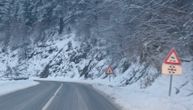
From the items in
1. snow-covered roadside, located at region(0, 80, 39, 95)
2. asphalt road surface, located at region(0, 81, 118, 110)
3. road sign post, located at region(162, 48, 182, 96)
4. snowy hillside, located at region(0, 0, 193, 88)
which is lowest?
snow-covered roadside, located at region(0, 80, 39, 95)

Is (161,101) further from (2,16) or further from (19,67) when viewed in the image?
(2,16)

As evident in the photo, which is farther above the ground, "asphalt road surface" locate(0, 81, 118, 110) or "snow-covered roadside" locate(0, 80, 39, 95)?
"asphalt road surface" locate(0, 81, 118, 110)

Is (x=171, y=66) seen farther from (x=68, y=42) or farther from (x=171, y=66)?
(x=68, y=42)

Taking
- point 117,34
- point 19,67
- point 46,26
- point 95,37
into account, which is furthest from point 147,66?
point 46,26

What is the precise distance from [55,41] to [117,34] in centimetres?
4507

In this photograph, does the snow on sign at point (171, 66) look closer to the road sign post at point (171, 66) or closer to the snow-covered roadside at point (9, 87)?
the road sign post at point (171, 66)

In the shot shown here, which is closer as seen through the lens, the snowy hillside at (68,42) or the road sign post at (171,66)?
the road sign post at (171,66)

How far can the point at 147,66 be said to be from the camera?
38719 mm

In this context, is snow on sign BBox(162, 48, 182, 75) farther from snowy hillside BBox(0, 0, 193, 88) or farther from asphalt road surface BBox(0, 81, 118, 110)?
snowy hillside BBox(0, 0, 193, 88)

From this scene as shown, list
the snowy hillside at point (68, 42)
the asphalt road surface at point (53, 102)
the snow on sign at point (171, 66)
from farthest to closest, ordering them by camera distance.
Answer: the snowy hillside at point (68, 42), the asphalt road surface at point (53, 102), the snow on sign at point (171, 66)

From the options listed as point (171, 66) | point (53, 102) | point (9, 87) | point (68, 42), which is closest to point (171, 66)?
point (171, 66)

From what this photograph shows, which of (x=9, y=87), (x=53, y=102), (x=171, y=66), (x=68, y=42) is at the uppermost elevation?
(x=68, y=42)

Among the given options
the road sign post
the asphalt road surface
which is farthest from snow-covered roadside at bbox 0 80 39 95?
the road sign post

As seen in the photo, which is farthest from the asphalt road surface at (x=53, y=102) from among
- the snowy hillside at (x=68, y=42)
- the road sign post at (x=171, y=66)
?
the snowy hillside at (x=68, y=42)
